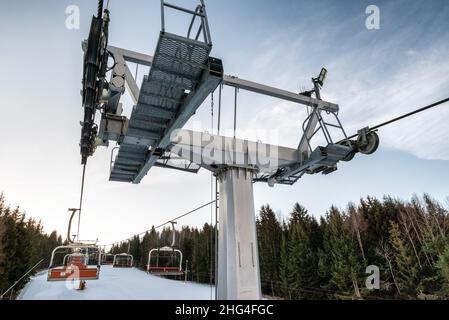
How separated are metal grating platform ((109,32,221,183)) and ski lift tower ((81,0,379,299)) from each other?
0.02m

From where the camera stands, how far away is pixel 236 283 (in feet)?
22.1

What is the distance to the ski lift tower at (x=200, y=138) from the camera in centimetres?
442

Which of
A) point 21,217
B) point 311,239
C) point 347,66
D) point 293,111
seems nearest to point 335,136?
point 293,111

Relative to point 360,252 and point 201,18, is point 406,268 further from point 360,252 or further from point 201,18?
point 201,18

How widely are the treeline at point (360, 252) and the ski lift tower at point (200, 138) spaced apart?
28.4 metres

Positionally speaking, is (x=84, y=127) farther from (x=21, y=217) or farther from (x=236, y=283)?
(x=21, y=217)

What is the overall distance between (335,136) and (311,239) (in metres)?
39.1

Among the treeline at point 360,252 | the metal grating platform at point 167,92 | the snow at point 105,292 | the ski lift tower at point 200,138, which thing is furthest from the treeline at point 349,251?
the metal grating platform at point 167,92

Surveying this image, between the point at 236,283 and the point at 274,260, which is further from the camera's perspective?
the point at 274,260

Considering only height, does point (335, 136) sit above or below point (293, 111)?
below

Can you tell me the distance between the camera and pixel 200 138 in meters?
7.54

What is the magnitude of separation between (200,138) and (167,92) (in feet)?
8.92

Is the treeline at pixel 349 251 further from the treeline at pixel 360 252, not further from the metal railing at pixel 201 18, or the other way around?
the metal railing at pixel 201 18

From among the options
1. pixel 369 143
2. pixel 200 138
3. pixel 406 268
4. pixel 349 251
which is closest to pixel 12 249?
pixel 200 138
